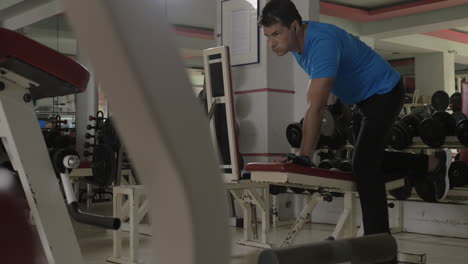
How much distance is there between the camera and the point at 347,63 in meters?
2.33

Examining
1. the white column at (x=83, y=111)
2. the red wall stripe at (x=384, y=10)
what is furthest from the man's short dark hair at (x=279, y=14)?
the red wall stripe at (x=384, y=10)

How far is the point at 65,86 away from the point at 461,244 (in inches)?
145

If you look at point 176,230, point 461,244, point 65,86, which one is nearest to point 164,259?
point 176,230

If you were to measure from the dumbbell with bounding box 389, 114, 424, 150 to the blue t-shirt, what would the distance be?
6.81 feet

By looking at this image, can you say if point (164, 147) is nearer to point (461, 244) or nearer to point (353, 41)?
point (353, 41)

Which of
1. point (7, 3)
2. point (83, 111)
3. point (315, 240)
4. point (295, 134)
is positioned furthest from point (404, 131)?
point (7, 3)

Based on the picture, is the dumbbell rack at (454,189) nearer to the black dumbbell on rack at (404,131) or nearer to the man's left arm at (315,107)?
the black dumbbell on rack at (404,131)

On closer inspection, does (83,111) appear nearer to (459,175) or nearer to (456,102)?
(456,102)

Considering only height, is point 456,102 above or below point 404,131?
above

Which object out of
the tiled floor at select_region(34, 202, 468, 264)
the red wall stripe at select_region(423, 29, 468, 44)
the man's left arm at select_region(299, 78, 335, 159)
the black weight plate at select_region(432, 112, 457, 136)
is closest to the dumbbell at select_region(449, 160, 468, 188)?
the black weight plate at select_region(432, 112, 457, 136)

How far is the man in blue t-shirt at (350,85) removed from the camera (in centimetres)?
221

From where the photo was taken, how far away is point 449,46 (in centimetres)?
1203

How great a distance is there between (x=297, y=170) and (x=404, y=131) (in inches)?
91.4

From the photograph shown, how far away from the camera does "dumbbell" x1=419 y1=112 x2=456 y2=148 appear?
4258 millimetres
